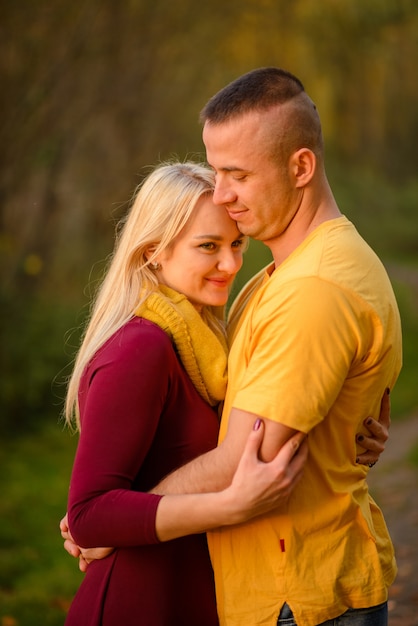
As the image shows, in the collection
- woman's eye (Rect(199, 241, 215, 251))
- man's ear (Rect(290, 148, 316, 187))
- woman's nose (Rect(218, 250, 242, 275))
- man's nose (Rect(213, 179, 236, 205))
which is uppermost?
man's ear (Rect(290, 148, 316, 187))

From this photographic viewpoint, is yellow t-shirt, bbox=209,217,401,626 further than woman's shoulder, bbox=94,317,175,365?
No

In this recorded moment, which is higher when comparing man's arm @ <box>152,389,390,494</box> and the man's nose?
the man's nose

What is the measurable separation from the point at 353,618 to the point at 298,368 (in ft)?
2.64

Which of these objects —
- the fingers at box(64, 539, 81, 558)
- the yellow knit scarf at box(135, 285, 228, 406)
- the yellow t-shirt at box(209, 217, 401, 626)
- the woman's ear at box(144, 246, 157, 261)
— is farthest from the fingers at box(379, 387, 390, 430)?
the fingers at box(64, 539, 81, 558)

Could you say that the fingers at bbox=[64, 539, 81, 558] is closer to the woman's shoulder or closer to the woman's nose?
the woman's shoulder

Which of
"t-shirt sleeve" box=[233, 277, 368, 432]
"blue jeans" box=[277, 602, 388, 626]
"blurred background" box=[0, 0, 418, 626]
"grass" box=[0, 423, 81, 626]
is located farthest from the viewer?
"blurred background" box=[0, 0, 418, 626]

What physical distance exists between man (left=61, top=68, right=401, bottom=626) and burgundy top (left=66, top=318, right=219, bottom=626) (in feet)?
0.37

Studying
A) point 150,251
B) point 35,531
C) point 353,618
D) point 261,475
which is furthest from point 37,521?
point 261,475

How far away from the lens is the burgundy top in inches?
100

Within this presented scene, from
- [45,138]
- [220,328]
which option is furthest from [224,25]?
[220,328]

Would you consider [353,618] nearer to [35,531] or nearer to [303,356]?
[303,356]

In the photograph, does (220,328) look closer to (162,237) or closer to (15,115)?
(162,237)

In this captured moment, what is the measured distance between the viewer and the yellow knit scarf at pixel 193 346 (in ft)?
9.11

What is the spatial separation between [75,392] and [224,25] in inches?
391
